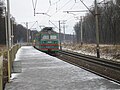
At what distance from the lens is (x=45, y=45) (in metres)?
38.2

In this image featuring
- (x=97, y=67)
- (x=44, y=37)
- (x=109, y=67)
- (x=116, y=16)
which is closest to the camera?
(x=109, y=67)

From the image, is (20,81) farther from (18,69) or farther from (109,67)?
(109,67)

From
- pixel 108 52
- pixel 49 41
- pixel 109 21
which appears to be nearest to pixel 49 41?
pixel 49 41

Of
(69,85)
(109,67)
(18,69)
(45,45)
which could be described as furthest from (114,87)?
(45,45)

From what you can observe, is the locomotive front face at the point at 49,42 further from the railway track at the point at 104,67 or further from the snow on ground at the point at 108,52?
the railway track at the point at 104,67

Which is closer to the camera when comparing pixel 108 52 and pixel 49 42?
pixel 108 52

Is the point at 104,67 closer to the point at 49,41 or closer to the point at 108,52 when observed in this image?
the point at 108,52

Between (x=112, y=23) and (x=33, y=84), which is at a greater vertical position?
(x=112, y=23)

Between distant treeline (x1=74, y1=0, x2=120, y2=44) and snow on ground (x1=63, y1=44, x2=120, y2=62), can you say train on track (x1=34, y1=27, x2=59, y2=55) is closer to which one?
snow on ground (x1=63, y1=44, x2=120, y2=62)

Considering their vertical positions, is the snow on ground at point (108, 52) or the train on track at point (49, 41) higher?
the train on track at point (49, 41)

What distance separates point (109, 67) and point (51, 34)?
1948 cm

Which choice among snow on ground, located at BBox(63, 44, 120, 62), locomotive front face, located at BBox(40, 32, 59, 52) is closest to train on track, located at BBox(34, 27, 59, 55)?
locomotive front face, located at BBox(40, 32, 59, 52)

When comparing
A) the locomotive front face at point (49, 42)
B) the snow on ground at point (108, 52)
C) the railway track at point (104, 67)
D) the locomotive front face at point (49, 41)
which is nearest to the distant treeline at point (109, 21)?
the snow on ground at point (108, 52)

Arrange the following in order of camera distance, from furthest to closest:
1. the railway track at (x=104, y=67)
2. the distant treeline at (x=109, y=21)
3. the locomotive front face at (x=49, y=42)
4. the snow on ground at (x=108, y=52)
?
the distant treeline at (x=109, y=21), the locomotive front face at (x=49, y=42), the snow on ground at (x=108, y=52), the railway track at (x=104, y=67)
